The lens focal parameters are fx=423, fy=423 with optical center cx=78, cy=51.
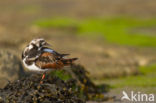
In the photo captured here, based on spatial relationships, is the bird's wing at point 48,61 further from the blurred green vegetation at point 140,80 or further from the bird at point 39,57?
the blurred green vegetation at point 140,80

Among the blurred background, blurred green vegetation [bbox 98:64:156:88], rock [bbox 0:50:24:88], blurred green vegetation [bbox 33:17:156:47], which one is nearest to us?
rock [bbox 0:50:24:88]

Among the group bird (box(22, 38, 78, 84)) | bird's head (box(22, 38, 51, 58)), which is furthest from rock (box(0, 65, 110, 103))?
bird's head (box(22, 38, 51, 58))

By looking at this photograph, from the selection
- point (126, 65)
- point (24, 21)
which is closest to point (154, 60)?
point (126, 65)

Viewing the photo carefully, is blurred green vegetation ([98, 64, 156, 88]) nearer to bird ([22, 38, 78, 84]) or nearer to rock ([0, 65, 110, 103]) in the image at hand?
rock ([0, 65, 110, 103])

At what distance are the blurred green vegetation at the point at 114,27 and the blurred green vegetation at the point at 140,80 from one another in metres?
14.1

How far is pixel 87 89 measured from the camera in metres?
21.6

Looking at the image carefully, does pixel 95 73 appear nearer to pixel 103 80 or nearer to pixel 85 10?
pixel 103 80

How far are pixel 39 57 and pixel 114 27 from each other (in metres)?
44.0

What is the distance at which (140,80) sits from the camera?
84.0 ft

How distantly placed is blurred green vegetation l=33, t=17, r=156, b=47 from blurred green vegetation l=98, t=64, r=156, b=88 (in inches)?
557

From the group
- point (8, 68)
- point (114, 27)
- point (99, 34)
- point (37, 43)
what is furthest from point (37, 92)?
point (114, 27)

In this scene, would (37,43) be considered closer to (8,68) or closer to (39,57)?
(39,57)

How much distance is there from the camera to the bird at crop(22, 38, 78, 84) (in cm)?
1579

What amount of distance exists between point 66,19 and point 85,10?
39.6ft
